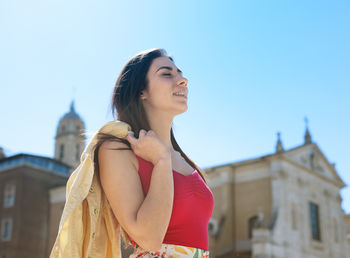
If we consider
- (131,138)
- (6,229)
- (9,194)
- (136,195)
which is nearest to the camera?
(136,195)

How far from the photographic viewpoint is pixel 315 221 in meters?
25.4

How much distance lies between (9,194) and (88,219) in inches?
1202

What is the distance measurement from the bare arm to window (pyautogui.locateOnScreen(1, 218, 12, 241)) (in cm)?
2941

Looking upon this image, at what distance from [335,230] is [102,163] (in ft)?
88.3

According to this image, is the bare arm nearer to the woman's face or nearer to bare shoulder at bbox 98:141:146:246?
bare shoulder at bbox 98:141:146:246

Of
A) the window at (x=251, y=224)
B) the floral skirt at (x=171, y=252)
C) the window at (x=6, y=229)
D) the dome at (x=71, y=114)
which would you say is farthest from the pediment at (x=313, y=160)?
the floral skirt at (x=171, y=252)

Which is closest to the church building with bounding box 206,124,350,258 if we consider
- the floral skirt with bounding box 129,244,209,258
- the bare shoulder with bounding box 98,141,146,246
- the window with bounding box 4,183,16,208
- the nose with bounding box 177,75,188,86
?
the window with bounding box 4,183,16,208

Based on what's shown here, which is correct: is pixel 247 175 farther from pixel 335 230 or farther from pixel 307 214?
pixel 335 230

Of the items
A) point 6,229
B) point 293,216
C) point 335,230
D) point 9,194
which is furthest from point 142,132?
point 9,194

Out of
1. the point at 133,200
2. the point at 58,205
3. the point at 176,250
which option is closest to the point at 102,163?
the point at 133,200

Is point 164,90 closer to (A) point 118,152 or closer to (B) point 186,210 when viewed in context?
(A) point 118,152

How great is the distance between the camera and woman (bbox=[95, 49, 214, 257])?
1.92 metres

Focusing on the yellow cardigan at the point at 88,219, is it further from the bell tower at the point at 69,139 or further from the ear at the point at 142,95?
the bell tower at the point at 69,139

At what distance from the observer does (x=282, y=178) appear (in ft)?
77.3
